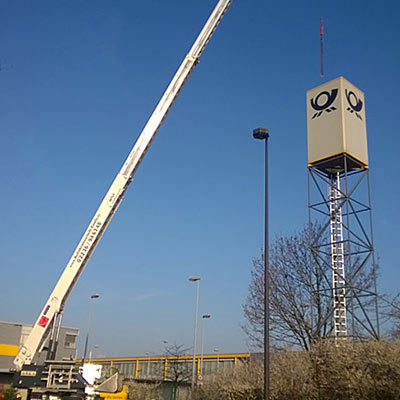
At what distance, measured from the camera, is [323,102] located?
31.4 meters

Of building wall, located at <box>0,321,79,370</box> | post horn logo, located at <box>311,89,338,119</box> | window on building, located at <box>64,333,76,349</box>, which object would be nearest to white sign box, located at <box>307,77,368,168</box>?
post horn logo, located at <box>311,89,338,119</box>

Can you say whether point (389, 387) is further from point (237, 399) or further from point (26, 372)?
point (26, 372)

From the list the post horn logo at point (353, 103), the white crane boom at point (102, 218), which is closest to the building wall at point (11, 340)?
the white crane boom at point (102, 218)

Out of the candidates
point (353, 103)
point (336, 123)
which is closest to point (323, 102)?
point (353, 103)

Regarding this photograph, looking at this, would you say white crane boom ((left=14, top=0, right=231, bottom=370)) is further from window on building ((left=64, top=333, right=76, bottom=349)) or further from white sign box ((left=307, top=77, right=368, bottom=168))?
window on building ((left=64, top=333, right=76, bottom=349))

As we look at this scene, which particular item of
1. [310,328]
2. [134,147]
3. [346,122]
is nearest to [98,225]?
[134,147]

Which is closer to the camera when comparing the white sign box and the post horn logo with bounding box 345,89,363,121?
the white sign box

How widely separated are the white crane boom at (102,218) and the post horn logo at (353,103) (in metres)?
12.0

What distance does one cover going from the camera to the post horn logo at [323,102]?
102 feet

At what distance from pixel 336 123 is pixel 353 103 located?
2.14m

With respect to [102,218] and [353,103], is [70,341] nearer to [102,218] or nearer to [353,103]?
[353,103]

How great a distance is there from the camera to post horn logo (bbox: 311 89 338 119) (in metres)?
31.0

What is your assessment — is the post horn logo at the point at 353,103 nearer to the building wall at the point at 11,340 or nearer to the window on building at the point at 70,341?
the building wall at the point at 11,340

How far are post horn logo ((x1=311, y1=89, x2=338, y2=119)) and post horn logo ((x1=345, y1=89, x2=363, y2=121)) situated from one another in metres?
0.81
